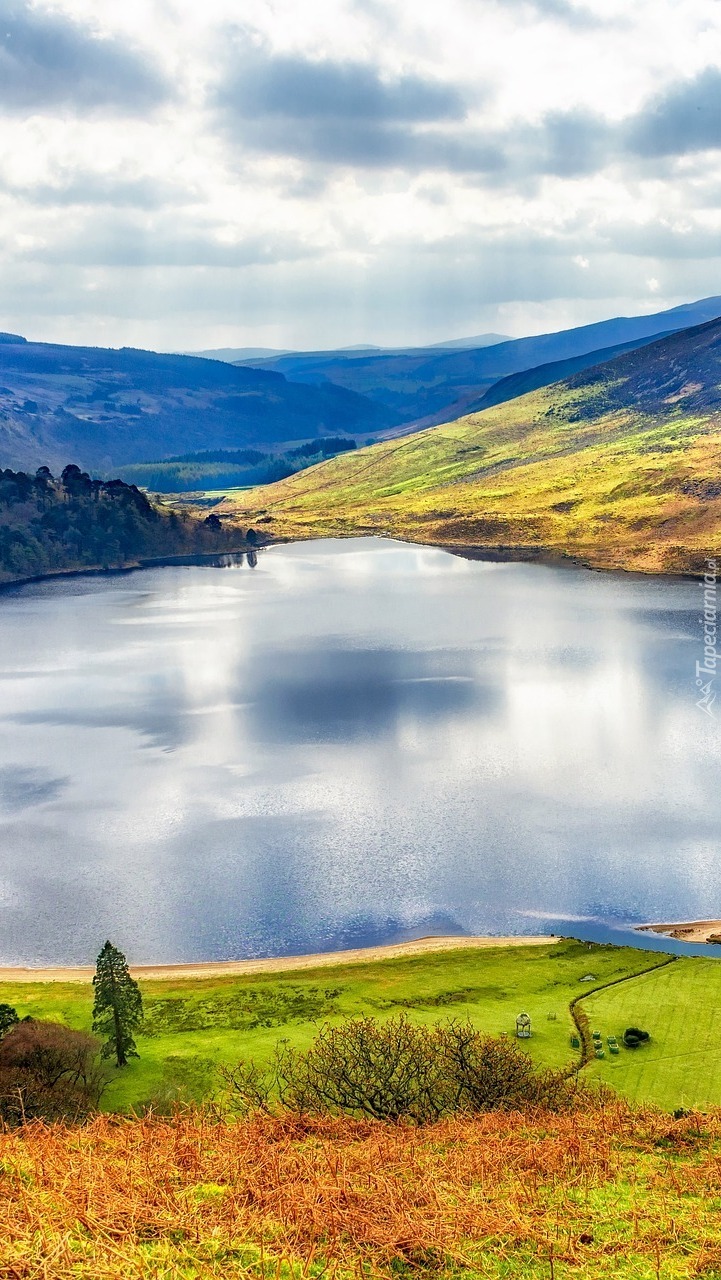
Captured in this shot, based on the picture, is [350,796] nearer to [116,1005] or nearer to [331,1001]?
[331,1001]

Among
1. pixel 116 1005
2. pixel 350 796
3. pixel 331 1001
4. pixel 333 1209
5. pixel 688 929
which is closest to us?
pixel 333 1209

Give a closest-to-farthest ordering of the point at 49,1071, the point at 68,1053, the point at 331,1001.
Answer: the point at 49,1071 → the point at 68,1053 → the point at 331,1001

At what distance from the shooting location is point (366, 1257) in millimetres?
14859

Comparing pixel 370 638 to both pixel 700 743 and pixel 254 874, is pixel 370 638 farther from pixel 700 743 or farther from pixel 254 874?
pixel 254 874

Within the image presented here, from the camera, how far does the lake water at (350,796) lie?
241 feet

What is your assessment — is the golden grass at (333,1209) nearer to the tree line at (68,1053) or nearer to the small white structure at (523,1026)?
the tree line at (68,1053)

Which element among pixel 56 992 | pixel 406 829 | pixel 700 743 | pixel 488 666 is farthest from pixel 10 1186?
pixel 488 666

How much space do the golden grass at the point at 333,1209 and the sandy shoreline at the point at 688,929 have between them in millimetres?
48098

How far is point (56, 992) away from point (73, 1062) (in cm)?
1728

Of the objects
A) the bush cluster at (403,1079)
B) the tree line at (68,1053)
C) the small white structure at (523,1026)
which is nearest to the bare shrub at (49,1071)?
the tree line at (68,1053)

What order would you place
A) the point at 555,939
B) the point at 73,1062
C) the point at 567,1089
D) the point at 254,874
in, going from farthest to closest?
the point at 254,874 < the point at 555,939 < the point at 73,1062 < the point at 567,1089

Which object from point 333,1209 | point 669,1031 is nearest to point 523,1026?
point 669,1031

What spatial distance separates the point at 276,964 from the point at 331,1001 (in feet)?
26.4

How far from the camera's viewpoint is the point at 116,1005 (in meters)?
53.0
